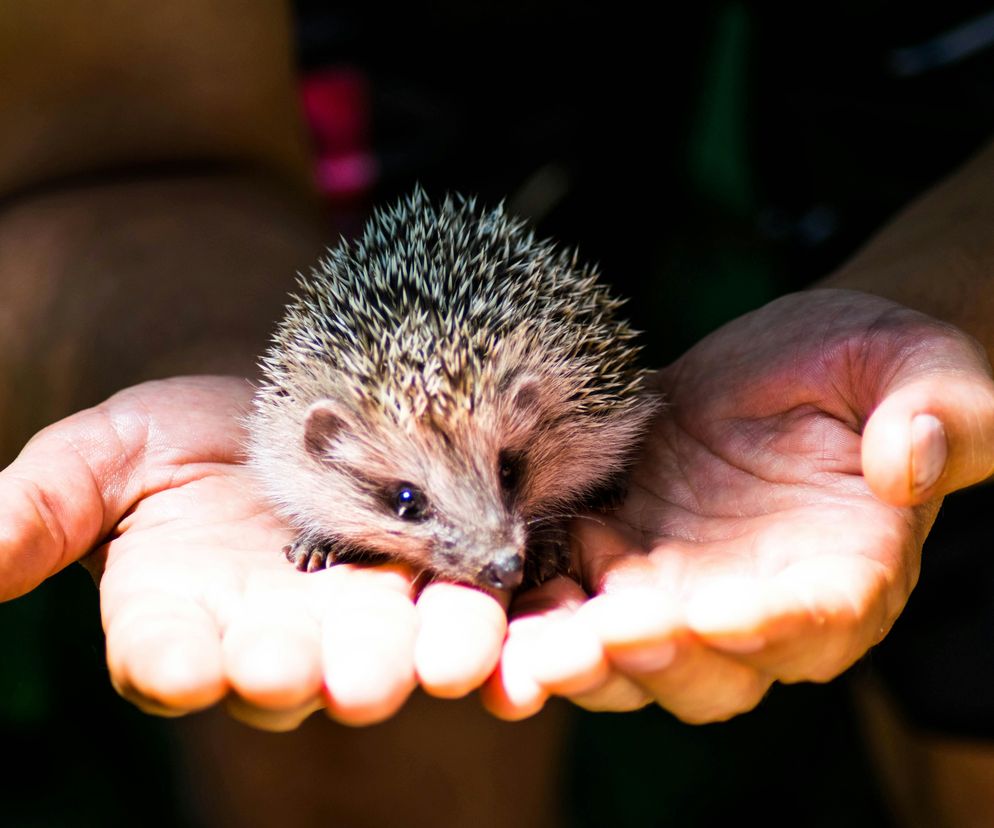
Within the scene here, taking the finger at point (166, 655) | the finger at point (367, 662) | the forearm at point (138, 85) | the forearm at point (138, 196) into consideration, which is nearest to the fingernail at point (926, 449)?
the finger at point (367, 662)

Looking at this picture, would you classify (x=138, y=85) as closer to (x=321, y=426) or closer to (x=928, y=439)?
(x=321, y=426)

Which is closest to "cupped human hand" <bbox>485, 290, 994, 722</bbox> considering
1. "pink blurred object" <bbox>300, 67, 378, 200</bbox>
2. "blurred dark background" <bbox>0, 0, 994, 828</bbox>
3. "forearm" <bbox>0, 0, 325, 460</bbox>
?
"blurred dark background" <bbox>0, 0, 994, 828</bbox>

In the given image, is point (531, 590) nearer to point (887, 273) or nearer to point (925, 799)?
point (887, 273)

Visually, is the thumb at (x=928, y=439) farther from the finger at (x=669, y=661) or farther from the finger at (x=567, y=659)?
the finger at (x=567, y=659)

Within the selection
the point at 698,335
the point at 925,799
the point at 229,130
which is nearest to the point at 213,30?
the point at 229,130

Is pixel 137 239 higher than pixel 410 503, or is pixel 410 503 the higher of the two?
pixel 137 239

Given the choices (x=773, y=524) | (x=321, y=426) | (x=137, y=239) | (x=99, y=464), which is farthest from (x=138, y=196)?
(x=773, y=524)

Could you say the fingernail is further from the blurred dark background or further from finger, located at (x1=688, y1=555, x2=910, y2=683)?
the blurred dark background
